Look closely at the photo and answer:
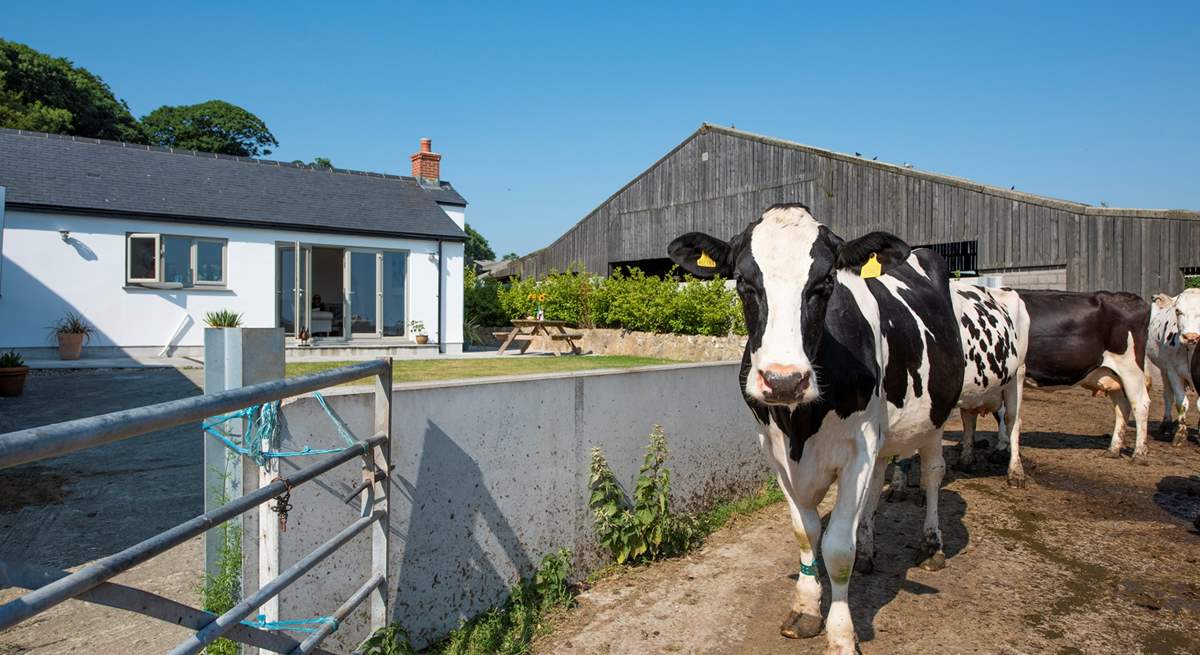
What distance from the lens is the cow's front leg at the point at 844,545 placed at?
3.08 meters

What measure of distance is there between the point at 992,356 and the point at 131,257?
15216 mm

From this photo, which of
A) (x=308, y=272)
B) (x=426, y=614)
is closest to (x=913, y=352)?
(x=426, y=614)

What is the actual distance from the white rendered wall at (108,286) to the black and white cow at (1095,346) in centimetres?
1434

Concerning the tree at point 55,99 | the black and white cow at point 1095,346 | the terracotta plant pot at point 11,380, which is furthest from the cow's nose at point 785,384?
the tree at point 55,99

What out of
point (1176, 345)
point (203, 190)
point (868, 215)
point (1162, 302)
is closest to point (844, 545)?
point (1176, 345)

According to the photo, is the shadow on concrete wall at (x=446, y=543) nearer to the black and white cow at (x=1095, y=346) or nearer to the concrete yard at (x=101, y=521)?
the concrete yard at (x=101, y=521)

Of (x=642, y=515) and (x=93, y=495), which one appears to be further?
(x=93, y=495)

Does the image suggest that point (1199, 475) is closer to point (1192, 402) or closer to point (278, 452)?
point (1192, 402)

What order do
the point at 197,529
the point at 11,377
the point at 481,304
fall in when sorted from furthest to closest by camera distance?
the point at 481,304, the point at 11,377, the point at 197,529

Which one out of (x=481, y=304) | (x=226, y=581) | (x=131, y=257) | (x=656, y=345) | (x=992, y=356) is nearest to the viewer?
(x=226, y=581)

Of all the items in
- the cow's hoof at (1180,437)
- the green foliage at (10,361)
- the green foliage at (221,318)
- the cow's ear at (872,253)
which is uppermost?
the cow's ear at (872,253)

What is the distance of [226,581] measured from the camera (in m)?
2.81

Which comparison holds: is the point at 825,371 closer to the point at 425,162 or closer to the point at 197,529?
the point at 197,529

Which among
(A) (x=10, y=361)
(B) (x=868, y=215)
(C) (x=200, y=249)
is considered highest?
(B) (x=868, y=215)
